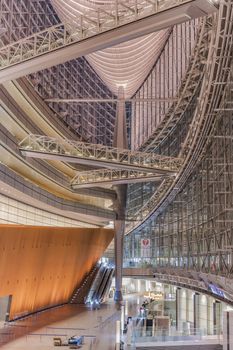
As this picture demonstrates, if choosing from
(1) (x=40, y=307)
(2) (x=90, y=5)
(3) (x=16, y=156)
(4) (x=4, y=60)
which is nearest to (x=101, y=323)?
(1) (x=40, y=307)

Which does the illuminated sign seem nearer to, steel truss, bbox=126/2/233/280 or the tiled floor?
steel truss, bbox=126/2/233/280

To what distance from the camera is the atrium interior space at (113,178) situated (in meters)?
17.8

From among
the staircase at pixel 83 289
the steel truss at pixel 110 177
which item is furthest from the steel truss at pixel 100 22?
the staircase at pixel 83 289

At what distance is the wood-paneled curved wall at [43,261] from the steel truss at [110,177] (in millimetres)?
3800

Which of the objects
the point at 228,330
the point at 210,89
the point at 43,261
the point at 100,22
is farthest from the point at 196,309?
the point at 100,22

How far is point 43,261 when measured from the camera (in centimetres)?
3316

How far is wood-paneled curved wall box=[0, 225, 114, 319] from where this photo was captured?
89.4 feet

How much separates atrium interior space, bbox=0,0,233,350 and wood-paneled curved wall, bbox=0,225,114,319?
12cm

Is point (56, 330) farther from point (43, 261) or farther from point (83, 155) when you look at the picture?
point (83, 155)

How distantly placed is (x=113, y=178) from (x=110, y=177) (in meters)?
0.52

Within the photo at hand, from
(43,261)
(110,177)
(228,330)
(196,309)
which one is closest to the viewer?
(228,330)

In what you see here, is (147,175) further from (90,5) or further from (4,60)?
(4,60)

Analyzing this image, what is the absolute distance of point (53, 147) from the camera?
3947cm

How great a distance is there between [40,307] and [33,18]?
21035 millimetres
